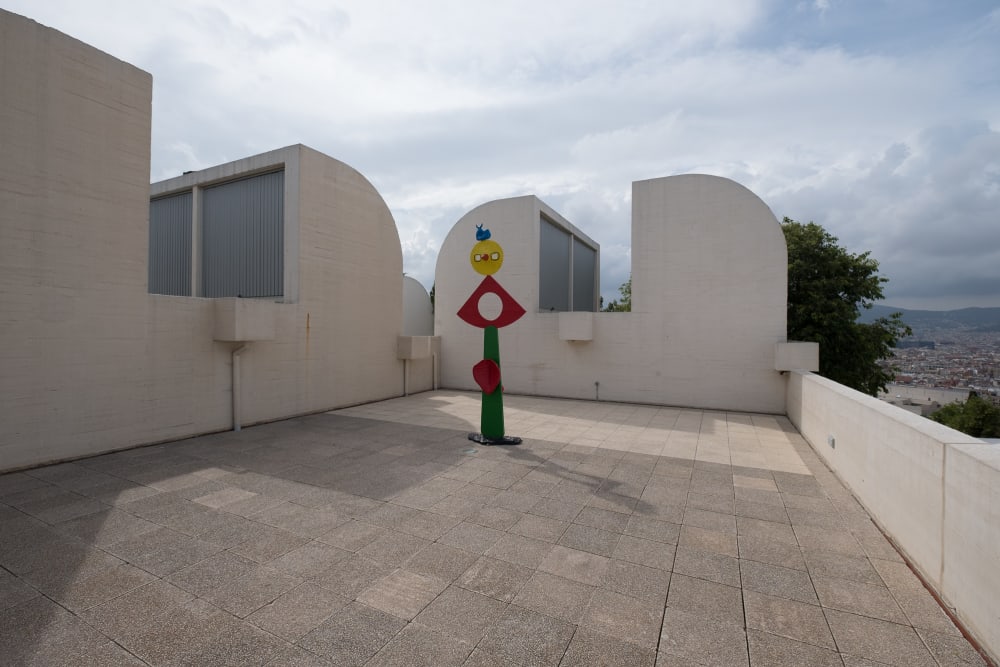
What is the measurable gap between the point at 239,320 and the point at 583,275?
12253 millimetres

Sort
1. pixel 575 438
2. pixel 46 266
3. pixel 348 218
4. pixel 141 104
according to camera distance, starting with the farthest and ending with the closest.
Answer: pixel 348 218, pixel 575 438, pixel 141 104, pixel 46 266

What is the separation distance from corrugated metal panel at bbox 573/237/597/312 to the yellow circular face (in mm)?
9014

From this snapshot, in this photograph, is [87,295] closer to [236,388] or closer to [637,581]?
[236,388]

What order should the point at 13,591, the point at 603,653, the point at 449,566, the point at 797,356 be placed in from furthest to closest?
the point at 797,356, the point at 449,566, the point at 13,591, the point at 603,653

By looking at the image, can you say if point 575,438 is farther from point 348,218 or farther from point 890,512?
point 348,218

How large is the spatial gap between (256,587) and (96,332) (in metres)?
5.14

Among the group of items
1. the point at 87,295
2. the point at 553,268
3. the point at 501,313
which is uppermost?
the point at 553,268

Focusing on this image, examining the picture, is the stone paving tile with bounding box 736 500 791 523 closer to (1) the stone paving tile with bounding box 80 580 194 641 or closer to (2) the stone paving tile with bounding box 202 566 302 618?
(2) the stone paving tile with bounding box 202 566 302 618

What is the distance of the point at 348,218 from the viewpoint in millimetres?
10242

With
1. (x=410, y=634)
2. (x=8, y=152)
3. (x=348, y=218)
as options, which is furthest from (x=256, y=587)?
A: (x=348, y=218)

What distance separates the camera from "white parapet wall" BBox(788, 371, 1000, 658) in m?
2.55

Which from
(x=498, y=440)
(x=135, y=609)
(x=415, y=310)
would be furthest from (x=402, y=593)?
(x=415, y=310)

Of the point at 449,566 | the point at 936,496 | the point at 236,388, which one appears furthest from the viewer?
the point at 236,388

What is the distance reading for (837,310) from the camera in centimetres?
1254
